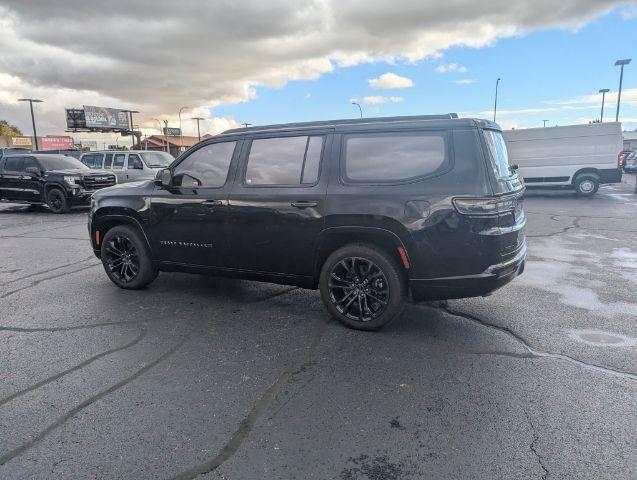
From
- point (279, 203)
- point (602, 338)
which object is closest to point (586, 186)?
point (602, 338)

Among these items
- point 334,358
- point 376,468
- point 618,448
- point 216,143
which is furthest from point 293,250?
point 618,448

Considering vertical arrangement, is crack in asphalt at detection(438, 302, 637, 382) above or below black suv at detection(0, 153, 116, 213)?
below

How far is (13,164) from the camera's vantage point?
1466 centimetres

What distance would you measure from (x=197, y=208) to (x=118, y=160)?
1379 cm

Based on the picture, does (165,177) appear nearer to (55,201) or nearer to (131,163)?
(55,201)

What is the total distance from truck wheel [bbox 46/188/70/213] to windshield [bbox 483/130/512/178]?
1357cm

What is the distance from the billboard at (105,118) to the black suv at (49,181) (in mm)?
54670

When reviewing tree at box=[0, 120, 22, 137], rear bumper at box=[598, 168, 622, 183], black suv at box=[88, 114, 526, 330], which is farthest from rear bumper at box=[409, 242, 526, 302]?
tree at box=[0, 120, 22, 137]

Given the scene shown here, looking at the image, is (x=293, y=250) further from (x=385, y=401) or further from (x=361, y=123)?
(x=385, y=401)

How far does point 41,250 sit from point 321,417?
7.68 meters

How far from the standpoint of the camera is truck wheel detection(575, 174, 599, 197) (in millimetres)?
16328

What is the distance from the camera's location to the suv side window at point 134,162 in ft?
54.3

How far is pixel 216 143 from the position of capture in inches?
197

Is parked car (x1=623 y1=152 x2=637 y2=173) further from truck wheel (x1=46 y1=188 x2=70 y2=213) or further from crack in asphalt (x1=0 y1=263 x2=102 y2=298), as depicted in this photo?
crack in asphalt (x1=0 y1=263 x2=102 y2=298)
